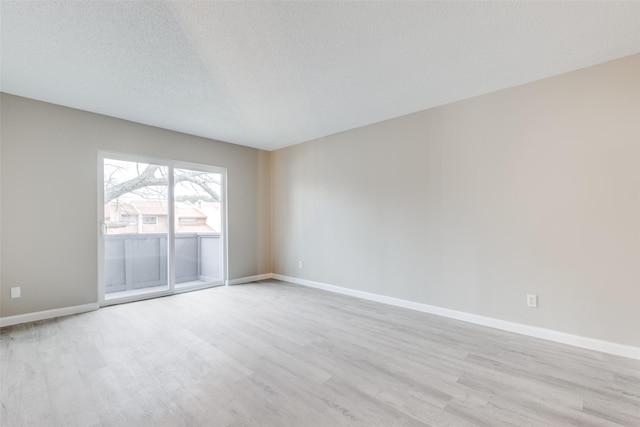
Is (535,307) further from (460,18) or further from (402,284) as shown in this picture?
(460,18)

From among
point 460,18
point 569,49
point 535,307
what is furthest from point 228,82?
point 535,307

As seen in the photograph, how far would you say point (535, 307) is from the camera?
2.81 m

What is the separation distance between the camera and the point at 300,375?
6.89ft

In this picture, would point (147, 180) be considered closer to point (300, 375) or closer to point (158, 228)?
point (158, 228)

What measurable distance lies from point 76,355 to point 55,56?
8.47 ft

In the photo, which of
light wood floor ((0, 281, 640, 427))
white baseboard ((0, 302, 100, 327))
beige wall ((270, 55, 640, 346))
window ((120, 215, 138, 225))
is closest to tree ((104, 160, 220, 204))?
window ((120, 215, 138, 225))

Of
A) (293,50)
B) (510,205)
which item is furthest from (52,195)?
(510,205)

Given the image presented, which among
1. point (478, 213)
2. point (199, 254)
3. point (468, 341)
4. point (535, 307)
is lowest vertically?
point (468, 341)

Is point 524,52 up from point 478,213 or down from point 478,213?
up

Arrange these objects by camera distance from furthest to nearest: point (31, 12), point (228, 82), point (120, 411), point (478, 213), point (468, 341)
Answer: point (478, 213) → point (228, 82) → point (468, 341) → point (31, 12) → point (120, 411)

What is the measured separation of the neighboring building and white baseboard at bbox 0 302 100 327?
39.0 inches

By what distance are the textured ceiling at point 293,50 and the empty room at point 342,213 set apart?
0.02 metres

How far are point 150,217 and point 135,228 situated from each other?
258mm

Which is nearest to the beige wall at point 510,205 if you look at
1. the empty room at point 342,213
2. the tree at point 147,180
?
the empty room at point 342,213
